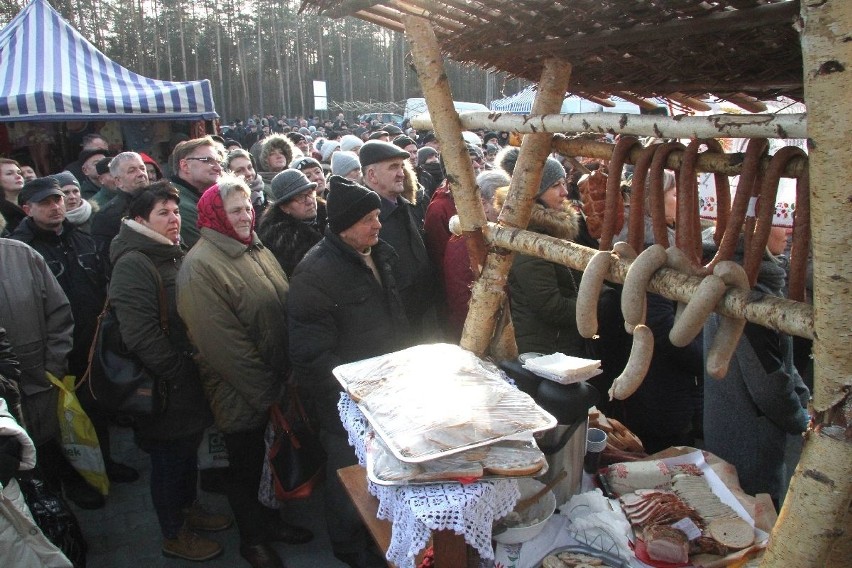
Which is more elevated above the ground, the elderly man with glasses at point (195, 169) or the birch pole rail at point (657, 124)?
the birch pole rail at point (657, 124)

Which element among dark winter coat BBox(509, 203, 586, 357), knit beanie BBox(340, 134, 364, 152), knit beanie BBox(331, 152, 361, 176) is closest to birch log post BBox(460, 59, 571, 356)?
dark winter coat BBox(509, 203, 586, 357)

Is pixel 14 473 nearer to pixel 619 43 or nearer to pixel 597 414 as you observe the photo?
pixel 597 414

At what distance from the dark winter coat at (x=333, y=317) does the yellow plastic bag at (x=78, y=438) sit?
1.37 meters

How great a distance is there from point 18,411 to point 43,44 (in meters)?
6.68

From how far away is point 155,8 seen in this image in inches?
1063

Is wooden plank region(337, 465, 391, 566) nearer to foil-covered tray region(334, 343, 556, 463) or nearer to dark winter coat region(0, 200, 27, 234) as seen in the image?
foil-covered tray region(334, 343, 556, 463)

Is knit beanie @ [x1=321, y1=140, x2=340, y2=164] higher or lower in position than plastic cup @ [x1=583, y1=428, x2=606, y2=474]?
higher

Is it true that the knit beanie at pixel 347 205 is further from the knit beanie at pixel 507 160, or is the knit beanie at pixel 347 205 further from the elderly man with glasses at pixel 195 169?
the elderly man with glasses at pixel 195 169

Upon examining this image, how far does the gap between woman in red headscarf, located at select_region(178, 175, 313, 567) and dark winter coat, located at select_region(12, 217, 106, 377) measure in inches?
49.5

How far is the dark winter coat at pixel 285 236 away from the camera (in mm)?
3514

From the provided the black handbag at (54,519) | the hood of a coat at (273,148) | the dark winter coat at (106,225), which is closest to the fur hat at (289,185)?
the dark winter coat at (106,225)

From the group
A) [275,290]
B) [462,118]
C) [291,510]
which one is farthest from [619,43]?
[291,510]

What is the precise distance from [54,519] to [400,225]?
222 centimetres

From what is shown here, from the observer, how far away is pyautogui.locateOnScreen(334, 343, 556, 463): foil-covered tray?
1337mm
